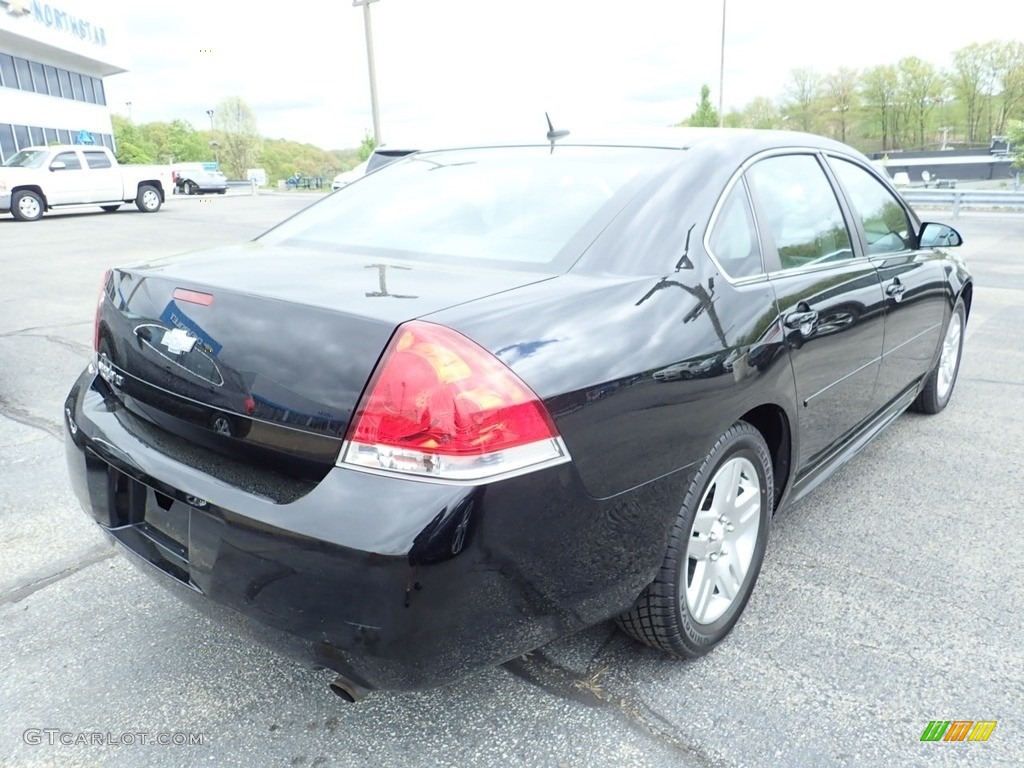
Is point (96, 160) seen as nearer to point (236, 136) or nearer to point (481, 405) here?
point (481, 405)

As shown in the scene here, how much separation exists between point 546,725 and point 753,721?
56 cm

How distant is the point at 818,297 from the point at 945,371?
247cm

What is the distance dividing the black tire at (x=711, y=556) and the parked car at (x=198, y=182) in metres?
41.2

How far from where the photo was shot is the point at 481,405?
5.45 ft

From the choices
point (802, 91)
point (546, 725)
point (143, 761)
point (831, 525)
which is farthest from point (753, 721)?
point (802, 91)

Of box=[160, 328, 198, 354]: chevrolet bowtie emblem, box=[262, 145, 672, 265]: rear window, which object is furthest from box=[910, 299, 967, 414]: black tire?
box=[160, 328, 198, 354]: chevrolet bowtie emblem

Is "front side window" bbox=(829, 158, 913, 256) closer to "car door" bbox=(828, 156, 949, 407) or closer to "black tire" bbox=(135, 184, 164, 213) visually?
"car door" bbox=(828, 156, 949, 407)

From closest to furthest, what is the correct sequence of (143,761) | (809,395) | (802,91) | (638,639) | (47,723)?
(143,761) → (47,723) → (638,639) → (809,395) → (802,91)

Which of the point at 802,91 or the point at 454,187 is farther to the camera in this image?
the point at 802,91

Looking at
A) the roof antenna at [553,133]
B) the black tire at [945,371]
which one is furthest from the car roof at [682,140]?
the black tire at [945,371]

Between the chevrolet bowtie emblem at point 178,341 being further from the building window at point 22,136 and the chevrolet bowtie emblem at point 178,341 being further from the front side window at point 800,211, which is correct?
the building window at point 22,136

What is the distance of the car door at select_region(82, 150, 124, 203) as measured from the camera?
2053cm

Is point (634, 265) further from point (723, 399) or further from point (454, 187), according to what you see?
point (454, 187)

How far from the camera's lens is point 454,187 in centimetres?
274
